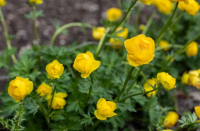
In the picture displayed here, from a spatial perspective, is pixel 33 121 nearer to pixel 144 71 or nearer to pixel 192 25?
pixel 144 71

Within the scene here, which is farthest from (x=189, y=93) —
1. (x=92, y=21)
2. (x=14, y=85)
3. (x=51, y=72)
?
(x=14, y=85)

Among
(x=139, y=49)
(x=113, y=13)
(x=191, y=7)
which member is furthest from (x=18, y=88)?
(x=113, y=13)

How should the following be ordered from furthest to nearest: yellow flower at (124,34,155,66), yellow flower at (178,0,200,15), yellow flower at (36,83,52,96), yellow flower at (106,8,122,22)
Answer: yellow flower at (106,8,122,22)
yellow flower at (178,0,200,15)
yellow flower at (36,83,52,96)
yellow flower at (124,34,155,66)

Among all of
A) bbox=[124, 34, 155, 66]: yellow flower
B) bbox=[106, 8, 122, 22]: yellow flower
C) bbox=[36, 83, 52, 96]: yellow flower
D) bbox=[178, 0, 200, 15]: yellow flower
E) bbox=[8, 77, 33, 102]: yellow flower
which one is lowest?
bbox=[36, 83, 52, 96]: yellow flower

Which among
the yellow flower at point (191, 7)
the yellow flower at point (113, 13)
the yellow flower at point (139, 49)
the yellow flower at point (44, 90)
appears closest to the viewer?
the yellow flower at point (139, 49)

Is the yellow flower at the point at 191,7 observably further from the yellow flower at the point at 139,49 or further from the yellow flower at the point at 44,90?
the yellow flower at the point at 44,90

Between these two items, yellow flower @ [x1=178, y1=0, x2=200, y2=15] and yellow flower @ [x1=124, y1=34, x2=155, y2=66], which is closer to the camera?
yellow flower @ [x1=124, y1=34, x2=155, y2=66]

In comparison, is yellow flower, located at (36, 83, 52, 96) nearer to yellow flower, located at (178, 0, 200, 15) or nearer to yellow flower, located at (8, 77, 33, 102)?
yellow flower, located at (8, 77, 33, 102)

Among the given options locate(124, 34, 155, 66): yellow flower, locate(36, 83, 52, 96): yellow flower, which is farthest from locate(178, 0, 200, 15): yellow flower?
locate(36, 83, 52, 96): yellow flower

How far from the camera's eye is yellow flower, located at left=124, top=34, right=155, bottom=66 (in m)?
0.90

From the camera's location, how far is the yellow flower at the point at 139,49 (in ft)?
2.97

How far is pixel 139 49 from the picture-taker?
0.90m

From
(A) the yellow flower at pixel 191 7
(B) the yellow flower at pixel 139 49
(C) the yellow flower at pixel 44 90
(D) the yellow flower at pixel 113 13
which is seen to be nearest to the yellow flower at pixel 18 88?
(C) the yellow flower at pixel 44 90

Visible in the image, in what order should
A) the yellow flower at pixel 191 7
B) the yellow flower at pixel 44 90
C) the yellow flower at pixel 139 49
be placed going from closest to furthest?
the yellow flower at pixel 139 49 < the yellow flower at pixel 44 90 < the yellow flower at pixel 191 7
